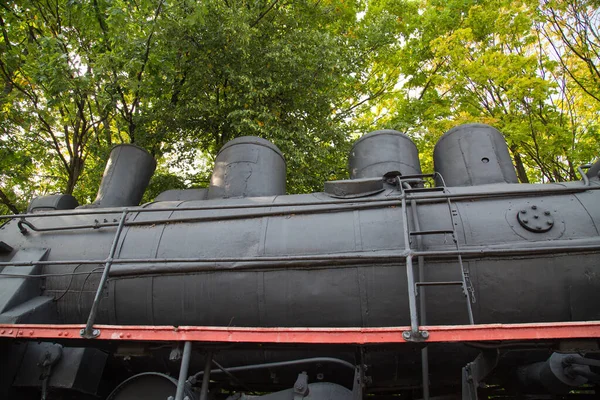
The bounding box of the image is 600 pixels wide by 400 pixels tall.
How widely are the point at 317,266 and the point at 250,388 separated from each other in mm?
1777

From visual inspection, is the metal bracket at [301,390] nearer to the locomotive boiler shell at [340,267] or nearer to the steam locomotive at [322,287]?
the steam locomotive at [322,287]

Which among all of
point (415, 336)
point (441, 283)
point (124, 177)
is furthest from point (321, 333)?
point (124, 177)

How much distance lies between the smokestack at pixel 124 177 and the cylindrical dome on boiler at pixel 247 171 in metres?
1.36

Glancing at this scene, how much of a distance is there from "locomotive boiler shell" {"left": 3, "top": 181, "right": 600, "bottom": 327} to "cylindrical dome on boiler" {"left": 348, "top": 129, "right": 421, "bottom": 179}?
1.25 m

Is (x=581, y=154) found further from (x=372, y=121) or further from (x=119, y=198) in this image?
(x=119, y=198)

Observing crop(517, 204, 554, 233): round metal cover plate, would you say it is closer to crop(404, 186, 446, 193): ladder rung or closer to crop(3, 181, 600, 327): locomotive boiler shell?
crop(3, 181, 600, 327): locomotive boiler shell

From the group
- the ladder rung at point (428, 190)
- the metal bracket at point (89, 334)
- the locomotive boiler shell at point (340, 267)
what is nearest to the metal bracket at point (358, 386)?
the locomotive boiler shell at point (340, 267)

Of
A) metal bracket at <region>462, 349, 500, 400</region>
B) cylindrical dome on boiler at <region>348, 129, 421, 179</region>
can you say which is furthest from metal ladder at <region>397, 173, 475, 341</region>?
cylindrical dome on boiler at <region>348, 129, 421, 179</region>

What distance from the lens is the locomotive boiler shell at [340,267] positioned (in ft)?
13.2

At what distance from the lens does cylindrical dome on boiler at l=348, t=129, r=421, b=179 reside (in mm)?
5953

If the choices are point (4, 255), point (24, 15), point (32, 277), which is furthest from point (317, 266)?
point (24, 15)

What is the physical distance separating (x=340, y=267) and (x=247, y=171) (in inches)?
94.0

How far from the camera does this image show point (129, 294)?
15.6ft

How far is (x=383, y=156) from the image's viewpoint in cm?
602
